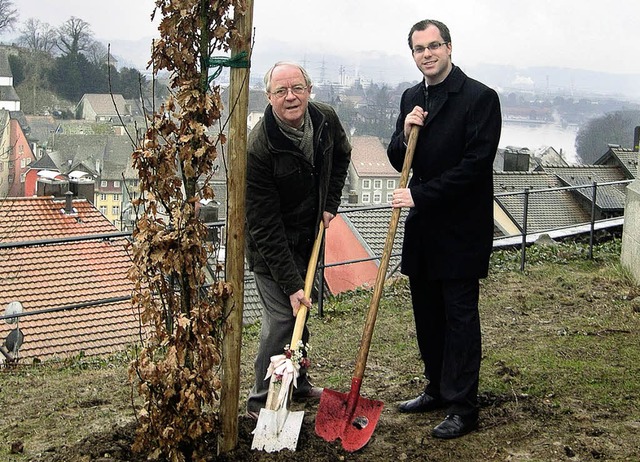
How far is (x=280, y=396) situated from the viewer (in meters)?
3.72

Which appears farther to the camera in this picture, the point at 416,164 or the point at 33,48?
the point at 33,48

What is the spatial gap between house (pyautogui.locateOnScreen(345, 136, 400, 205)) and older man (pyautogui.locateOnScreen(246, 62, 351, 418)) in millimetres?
38032

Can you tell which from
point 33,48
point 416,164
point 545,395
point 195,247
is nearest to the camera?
point 195,247

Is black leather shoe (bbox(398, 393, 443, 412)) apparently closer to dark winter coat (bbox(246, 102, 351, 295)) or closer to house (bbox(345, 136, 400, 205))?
dark winter coat (bbox(246, 102, 351, 295))

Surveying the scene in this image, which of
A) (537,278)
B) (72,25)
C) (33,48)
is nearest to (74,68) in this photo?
(72,25)

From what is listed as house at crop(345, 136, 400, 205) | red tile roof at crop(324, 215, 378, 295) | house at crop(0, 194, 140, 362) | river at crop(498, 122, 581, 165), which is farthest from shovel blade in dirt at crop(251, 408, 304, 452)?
river at crop(498, 122, 581, 165)

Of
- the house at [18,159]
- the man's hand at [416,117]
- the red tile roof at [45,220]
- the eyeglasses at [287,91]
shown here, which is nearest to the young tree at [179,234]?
the eyeglasses at [287,91]

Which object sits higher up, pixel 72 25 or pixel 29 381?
pixel 72 25

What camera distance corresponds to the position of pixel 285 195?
4.02 meters

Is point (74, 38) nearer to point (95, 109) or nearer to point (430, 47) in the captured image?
point (95, 109)

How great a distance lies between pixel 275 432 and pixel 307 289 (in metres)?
0.73

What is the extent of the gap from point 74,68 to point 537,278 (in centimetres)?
6524

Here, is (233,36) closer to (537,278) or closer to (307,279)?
(307,279)

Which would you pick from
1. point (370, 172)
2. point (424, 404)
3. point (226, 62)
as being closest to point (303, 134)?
point (226, 62)
